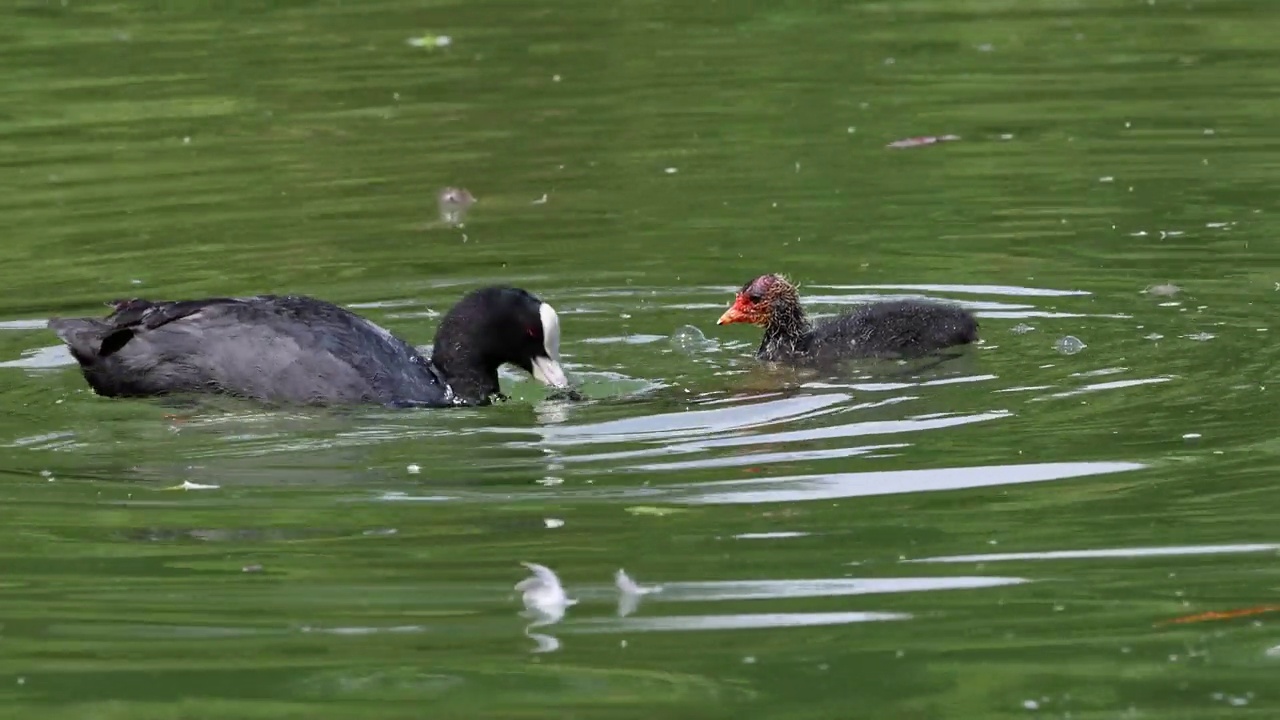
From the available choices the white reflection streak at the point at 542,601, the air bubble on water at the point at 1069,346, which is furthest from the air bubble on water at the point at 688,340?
the white reflection streak at the point at 542,601

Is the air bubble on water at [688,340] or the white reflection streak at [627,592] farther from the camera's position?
the air bubble on water at [688,340]

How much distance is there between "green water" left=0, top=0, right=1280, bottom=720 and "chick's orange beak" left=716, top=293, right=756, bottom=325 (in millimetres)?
201

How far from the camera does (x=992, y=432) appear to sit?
8.62 meters

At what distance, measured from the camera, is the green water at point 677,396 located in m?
6.05

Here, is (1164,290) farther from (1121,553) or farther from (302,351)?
(1121,553)

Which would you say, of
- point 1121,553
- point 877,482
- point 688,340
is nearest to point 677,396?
point 688,340

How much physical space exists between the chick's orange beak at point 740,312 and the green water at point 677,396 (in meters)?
0.20

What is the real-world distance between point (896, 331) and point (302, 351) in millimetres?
2774

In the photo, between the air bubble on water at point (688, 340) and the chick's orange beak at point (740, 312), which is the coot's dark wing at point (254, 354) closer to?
the air bubble on water at point (688, 340)

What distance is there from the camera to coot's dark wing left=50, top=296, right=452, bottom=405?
9766 mm

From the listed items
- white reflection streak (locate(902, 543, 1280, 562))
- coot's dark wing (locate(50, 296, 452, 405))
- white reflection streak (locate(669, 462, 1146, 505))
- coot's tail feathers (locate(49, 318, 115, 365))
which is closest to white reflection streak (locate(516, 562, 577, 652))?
white reflection streak (locate(669, 462, 1146, 505))

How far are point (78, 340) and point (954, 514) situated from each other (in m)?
4.44

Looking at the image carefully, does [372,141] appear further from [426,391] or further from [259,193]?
[426,391]

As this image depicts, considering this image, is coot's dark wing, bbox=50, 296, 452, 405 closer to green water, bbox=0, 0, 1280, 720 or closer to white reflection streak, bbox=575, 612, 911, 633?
green water, bbox=0, 0, 1280, 720
